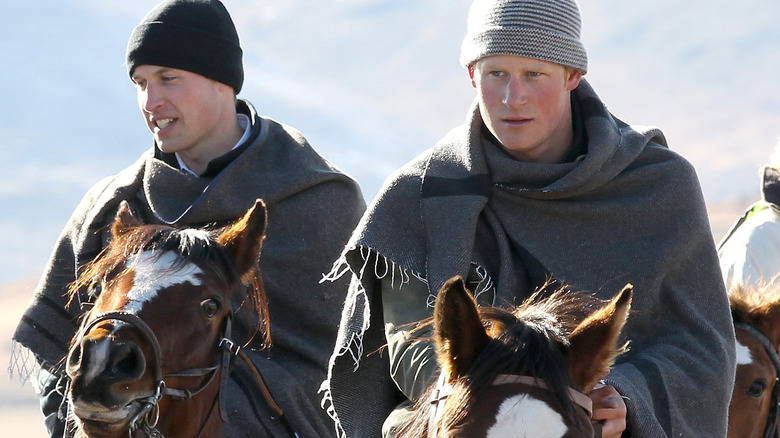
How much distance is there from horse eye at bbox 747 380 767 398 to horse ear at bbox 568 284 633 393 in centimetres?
272

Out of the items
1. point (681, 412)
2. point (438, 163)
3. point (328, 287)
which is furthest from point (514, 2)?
point (328, 287)

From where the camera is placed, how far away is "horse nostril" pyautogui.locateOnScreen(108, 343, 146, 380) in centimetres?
405

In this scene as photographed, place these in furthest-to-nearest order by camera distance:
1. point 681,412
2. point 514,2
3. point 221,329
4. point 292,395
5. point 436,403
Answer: point 292,395
point 221,329
point 514,2
point 681,412
point 436,403

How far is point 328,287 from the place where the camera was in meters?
5.61

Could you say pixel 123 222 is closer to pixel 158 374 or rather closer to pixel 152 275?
pixel 152 275

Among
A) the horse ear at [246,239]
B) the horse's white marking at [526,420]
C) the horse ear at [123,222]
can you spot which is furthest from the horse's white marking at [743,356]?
the horse's white marking at [526,420]

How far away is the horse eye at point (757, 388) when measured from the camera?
5742 mm

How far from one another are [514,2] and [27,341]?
2.71 meters

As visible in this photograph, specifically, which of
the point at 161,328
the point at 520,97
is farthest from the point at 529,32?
the point at 161,328

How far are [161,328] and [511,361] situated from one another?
159 centimetres

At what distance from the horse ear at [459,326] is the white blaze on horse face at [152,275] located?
4.71ft

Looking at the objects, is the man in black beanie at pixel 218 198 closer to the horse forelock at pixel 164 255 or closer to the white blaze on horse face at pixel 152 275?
the horse forelock at pixel 164 255

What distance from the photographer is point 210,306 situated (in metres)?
4.56

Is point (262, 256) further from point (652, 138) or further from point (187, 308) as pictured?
point (652, 138)
